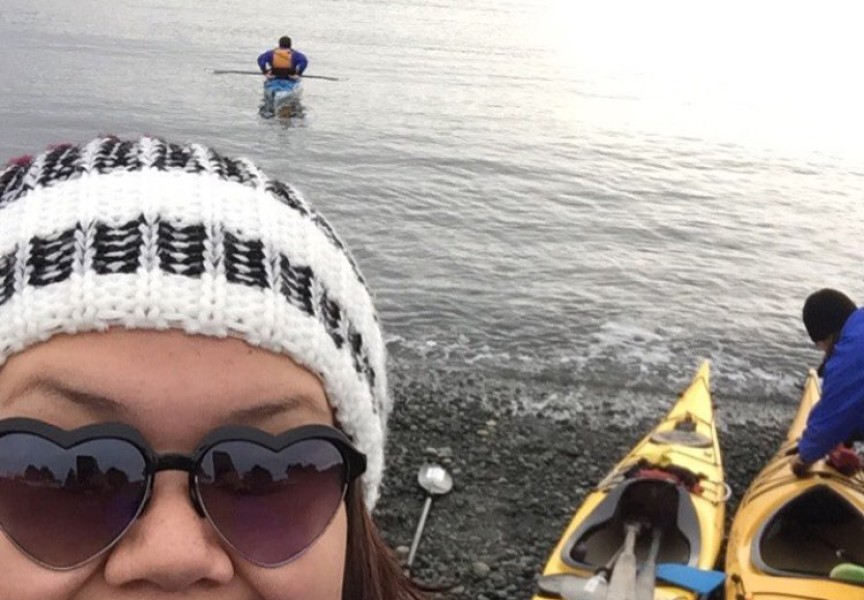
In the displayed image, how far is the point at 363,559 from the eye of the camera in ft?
6.69

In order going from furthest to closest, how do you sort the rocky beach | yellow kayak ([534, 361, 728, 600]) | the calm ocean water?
the calm ocean water → the rocky beach → yellow kayak ([534, 361, 728, 600])

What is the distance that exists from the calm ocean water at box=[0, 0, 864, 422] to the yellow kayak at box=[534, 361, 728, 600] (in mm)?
3363

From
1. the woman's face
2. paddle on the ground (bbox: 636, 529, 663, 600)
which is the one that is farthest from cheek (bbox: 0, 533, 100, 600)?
Result: paddle on the ground (bbox: 636, 529, 663, 600)

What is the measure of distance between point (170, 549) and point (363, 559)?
0.62m

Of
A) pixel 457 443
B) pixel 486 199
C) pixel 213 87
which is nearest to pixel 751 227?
pixel 486 199

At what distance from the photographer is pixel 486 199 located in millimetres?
20297

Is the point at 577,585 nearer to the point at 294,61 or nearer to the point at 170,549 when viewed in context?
the point at 170,549

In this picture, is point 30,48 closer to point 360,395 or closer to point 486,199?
point 486,199

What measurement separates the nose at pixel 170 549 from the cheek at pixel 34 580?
0.05m

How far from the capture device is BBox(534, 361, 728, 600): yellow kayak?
20.7 ft

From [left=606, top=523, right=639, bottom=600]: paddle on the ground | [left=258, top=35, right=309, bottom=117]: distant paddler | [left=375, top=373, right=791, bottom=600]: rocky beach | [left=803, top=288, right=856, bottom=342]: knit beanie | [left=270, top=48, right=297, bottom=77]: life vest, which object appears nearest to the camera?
[left=606, top=523, right=639, bottom=600]: paddle on the ground

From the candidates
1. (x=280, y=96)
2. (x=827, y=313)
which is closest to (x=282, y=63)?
(x=280, y=96)

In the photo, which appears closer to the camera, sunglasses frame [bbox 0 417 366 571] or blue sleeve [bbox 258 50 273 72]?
sunglasses frame [bbox 0 417 366 571]

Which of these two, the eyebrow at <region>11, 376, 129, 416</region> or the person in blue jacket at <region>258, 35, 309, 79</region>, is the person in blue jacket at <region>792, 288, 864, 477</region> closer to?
the eyebrow at <region>11, 376, 129, 416</region>
